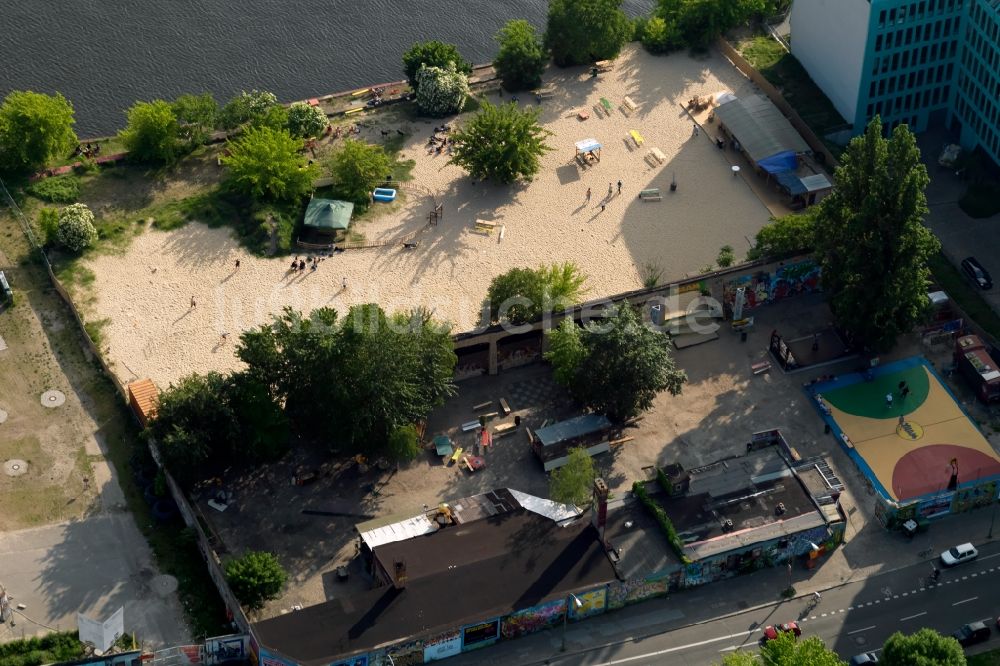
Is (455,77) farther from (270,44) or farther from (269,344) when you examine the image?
(269,344)

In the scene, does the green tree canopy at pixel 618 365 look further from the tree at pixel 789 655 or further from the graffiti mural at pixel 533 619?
the tree at pixel 789 655

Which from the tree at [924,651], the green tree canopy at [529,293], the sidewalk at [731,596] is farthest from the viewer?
the green tree canopy at [529,293]

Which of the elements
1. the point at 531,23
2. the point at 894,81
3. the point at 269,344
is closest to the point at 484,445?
the point at 269,344

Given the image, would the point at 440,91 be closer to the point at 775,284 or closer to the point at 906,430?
the point at 775,284

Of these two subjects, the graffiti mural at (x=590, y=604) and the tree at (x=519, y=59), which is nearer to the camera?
the graffiti mural at (x=590, y=604)

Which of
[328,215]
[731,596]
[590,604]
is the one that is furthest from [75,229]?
[731,596]

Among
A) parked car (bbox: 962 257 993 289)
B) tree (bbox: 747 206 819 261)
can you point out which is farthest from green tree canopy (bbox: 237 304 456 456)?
parked car (bbox: 962 257 993 289)

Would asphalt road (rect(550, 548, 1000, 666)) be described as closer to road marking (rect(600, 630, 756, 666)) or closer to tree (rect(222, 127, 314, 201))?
road marking (rect(600, 630, 756, 666))

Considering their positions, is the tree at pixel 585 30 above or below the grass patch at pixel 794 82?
above

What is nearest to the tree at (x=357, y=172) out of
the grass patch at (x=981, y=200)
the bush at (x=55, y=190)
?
the bush at (x=55, y=190)
